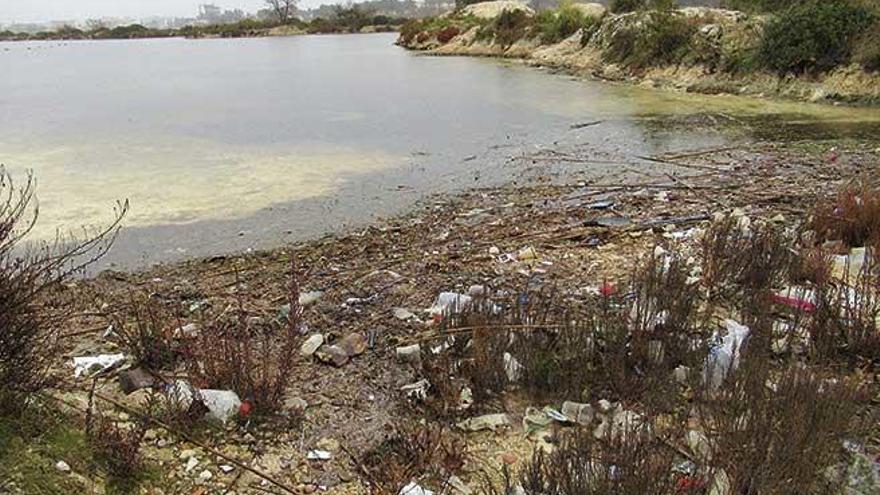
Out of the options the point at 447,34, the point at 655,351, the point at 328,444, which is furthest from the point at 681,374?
the point at 447,34

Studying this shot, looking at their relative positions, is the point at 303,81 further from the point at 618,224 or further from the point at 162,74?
the point at 618,224

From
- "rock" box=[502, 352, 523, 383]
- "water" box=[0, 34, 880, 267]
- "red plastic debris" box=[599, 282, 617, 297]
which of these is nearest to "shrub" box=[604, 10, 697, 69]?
"water" box=[0, 34, 880, 267]

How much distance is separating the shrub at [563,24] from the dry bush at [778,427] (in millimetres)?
24787

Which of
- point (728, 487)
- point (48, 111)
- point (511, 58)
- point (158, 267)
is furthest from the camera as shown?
point (511, 58)

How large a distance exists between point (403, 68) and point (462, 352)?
22.4 metres

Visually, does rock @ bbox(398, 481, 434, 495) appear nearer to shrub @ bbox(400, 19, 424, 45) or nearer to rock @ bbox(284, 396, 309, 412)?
rock @ bbox(284, 396, 309, 412)

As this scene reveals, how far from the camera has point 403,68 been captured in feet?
80.7

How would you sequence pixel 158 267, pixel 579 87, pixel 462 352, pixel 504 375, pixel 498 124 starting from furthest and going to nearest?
pixel 579 87 → pixel 498 124 → pixel 158 267 → pixel 462 352 → pixel 504 375

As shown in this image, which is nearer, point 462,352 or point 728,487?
point 728,487

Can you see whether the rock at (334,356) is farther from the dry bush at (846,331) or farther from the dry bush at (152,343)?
the dry bush at (846,331)

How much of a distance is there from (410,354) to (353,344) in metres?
0.34

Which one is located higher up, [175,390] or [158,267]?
[175,390]

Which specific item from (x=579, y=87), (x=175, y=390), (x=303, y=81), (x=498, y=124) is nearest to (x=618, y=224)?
(x=175, y=390)

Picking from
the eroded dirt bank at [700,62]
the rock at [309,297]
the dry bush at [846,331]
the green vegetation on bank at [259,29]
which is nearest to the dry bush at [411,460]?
the rock at [309,297]
